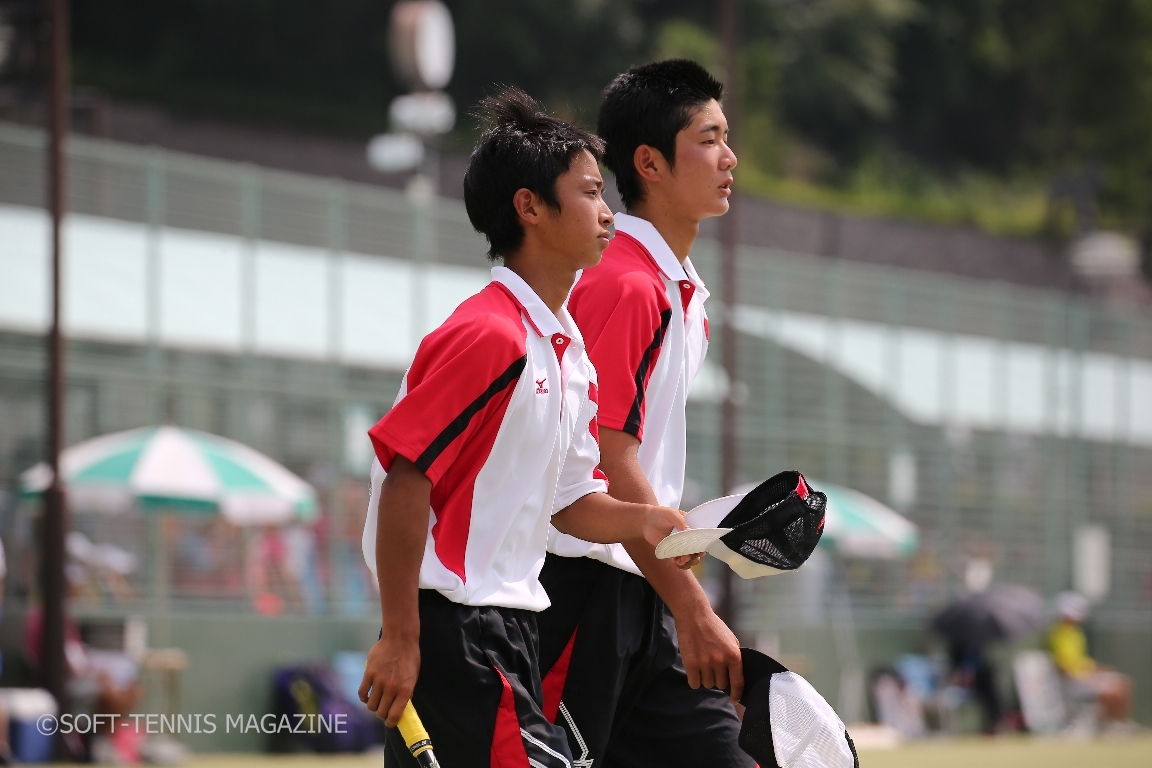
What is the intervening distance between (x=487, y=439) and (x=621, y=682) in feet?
3.10

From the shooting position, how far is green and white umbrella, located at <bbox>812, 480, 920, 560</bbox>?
18.1 m

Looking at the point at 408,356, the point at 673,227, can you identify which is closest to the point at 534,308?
the point at 673,227

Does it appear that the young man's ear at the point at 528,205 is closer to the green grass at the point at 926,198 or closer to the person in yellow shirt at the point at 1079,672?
the person in yellow shirt at the point at 1079,672

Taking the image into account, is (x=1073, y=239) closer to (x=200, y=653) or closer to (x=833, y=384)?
(x=833, y=384)

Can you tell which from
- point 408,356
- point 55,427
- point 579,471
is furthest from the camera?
point 408,356

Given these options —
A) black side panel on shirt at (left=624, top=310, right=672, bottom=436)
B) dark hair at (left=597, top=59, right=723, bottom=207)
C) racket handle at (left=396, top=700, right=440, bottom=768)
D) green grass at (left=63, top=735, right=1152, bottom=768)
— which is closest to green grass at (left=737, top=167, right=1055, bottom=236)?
green grass at (left=63, top=735, right=1152, bottom=768)

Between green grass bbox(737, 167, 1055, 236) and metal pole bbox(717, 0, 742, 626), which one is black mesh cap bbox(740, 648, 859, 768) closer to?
metal pole bbox(717, 0, 742, 626)

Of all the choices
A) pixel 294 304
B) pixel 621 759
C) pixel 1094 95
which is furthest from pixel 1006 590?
pixel 1094 95

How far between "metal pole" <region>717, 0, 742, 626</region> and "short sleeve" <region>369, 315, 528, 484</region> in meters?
14.1

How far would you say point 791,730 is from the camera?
434 cm

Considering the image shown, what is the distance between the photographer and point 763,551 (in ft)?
13.1

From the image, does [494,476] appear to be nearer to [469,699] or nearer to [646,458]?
[469,699]

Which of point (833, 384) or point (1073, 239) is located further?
point (1073, 239)

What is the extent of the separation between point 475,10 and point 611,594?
37.3 m
